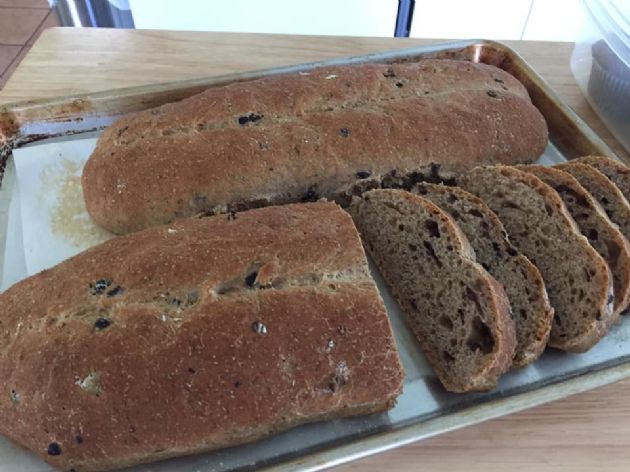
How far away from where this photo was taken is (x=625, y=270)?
1.39 m

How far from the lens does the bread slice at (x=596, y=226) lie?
4.57 ft

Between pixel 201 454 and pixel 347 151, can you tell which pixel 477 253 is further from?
pixel 201 454

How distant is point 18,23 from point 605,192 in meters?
4.98

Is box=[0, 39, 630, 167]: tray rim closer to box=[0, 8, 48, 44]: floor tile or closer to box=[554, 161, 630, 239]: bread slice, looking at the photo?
box=[554, 161, 630, 239]: bread slice

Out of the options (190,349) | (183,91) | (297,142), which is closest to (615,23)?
(297,142)

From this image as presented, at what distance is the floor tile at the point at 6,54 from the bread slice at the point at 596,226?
430 cm

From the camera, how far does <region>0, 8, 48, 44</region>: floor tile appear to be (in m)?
4.69

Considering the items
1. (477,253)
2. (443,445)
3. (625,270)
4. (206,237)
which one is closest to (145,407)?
(206,237)

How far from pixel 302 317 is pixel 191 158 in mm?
649

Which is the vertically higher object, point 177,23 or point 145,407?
point 145,407

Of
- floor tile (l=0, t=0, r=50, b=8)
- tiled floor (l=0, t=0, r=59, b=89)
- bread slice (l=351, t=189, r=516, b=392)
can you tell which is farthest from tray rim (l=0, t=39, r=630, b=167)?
floor tile (l=0, t=0, r=50, b=8)

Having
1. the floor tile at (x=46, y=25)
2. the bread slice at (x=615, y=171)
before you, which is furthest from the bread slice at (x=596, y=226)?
the floor tile at (x=46, y=25)

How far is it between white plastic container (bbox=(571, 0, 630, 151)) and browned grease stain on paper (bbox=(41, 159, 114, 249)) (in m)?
1.84

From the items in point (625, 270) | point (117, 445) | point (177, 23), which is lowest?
point (177, 23)
